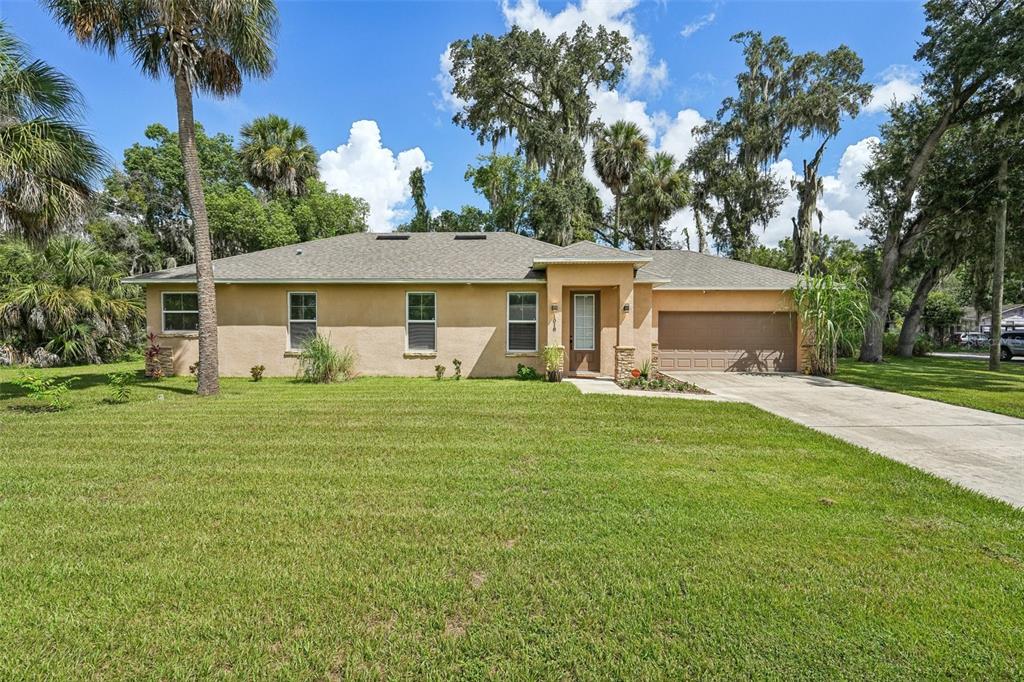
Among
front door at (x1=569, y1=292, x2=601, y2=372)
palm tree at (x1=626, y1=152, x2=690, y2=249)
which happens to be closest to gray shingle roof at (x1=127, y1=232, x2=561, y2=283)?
front door at (x1=569, y1=292, x2=601, y2=372)

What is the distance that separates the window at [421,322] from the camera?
42.3 ft

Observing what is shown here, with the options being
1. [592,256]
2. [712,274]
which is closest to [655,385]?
[592,256]

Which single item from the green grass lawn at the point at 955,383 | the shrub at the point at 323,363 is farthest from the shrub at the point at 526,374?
the green grass lawn at the point at 955,383

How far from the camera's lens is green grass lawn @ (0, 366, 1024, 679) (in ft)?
7.36

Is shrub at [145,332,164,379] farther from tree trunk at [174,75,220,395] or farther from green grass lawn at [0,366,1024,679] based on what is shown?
green grass lawn at [0,366,1024,679]

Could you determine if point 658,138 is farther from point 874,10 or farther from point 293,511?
point 293,511

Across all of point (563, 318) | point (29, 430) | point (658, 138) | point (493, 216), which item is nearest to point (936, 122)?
point (658, 138)

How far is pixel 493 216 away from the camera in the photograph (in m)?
26.5

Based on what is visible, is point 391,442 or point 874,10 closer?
point 391,442

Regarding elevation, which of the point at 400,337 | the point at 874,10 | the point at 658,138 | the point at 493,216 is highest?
the point at 658,138

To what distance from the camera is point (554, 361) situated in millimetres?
11578

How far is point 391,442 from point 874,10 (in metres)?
18.1

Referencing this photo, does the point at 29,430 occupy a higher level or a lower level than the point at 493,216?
lower

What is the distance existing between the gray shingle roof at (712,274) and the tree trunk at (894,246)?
6.70 m
